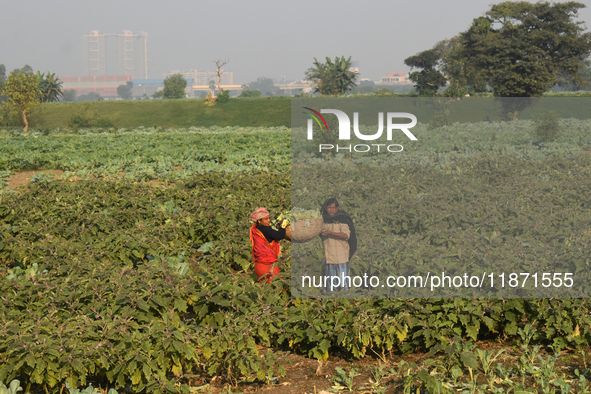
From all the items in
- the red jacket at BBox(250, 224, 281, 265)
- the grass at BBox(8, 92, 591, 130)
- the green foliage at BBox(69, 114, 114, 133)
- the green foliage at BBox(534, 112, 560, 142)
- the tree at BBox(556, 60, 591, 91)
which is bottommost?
the red jacket at BBox(250, 224, 281, 265)

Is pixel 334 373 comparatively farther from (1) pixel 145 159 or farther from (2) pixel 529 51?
(2) pixel 529 51

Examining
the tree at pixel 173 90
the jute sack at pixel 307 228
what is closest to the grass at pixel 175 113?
the tree at pixel 173 90

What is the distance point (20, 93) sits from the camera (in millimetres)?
50562

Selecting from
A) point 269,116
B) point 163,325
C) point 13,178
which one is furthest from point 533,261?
point 269,116

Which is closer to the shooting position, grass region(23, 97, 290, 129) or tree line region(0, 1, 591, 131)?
tree line region(0, 1, 591, 131)

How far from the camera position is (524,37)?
46.9 metres

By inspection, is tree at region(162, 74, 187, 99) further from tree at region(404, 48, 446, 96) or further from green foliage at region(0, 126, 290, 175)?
green foliage at region(0, 126, 290, 175)

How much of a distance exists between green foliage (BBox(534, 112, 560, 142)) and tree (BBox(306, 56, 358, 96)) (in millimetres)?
48869

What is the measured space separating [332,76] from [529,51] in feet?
95.5

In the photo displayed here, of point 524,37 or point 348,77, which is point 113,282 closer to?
point 524,37

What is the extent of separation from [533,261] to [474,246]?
823 millimetres

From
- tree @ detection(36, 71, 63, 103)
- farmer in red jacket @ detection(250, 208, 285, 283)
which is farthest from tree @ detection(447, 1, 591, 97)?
tree @ detection(36, 71, 63, 103)

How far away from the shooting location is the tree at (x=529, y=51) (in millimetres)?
44344

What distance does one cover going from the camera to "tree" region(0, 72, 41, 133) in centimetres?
5006
